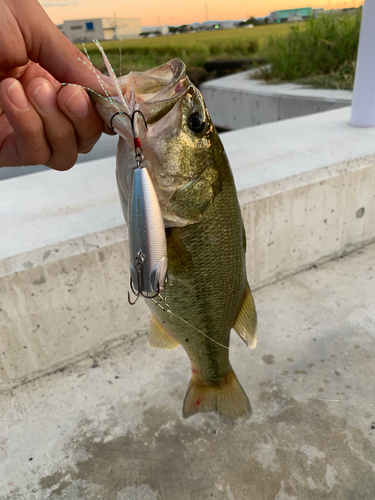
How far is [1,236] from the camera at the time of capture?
7.14 feet

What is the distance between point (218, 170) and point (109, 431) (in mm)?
1470

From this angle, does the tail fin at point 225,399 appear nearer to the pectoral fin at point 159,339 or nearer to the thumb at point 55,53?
the pectoral fin at point 159,339

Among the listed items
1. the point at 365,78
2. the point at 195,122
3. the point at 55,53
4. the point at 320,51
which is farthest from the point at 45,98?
the point at 320,51

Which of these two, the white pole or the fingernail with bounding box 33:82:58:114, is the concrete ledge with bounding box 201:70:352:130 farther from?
the fingernail with bounding box 33:82:58:114

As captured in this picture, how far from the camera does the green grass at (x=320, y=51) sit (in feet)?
30.8

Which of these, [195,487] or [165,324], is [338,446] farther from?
[165,324]

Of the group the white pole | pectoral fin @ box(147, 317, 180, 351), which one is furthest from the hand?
the white pole

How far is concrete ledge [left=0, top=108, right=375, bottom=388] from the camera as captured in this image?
2062 mm

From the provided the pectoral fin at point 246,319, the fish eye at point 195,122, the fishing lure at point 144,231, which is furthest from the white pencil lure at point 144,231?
the pectoral fin at point 246,319

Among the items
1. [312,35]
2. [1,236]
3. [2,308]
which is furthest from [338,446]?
[312,35]

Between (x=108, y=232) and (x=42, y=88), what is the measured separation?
1.15 metres

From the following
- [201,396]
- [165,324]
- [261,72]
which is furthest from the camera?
[261,72]

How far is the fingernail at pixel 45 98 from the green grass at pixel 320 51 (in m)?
9.18

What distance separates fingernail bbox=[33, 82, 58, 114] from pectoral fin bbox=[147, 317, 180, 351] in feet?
2.70
